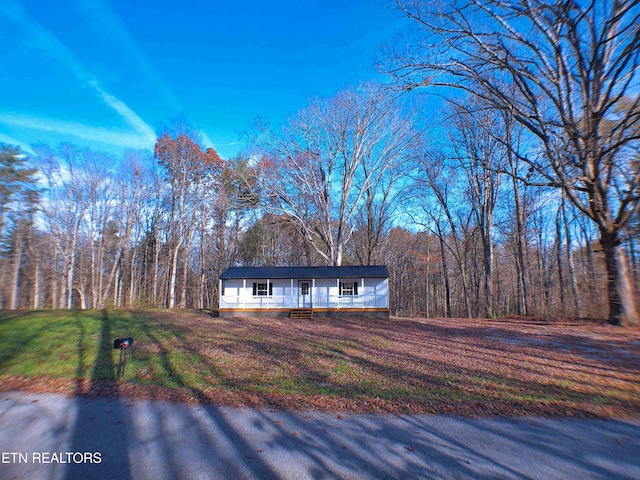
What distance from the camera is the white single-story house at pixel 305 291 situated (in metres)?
20.3

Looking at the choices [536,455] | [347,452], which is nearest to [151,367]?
Result: [347,452]

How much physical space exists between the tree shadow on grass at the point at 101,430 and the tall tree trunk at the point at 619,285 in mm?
16074

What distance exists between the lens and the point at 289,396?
Result: 5.78 metres

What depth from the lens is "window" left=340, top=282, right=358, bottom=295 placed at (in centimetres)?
2092

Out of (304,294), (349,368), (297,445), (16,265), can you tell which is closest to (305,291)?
(304,294)

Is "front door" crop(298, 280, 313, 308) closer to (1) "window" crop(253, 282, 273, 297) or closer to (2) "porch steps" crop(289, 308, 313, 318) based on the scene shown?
(2) "porch steps" crop(289, 308, 313, 318)

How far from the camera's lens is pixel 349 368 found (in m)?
7.74

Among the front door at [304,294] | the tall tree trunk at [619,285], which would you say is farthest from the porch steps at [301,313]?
the tall tree trunk at [619,285]

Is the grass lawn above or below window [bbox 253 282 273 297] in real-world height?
below

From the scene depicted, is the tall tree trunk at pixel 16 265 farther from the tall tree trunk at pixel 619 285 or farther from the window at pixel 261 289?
the tall tree trunk at pixel 619 285

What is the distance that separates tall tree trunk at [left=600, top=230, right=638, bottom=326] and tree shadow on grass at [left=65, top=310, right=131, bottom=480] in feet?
52.7

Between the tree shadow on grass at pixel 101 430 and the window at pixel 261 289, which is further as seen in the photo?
the window at pixel 261 289

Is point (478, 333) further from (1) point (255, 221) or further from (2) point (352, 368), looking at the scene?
(1) point (255, 221)

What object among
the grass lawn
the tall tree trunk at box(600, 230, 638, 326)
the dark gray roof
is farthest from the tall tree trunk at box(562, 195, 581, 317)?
the dark gray roof
